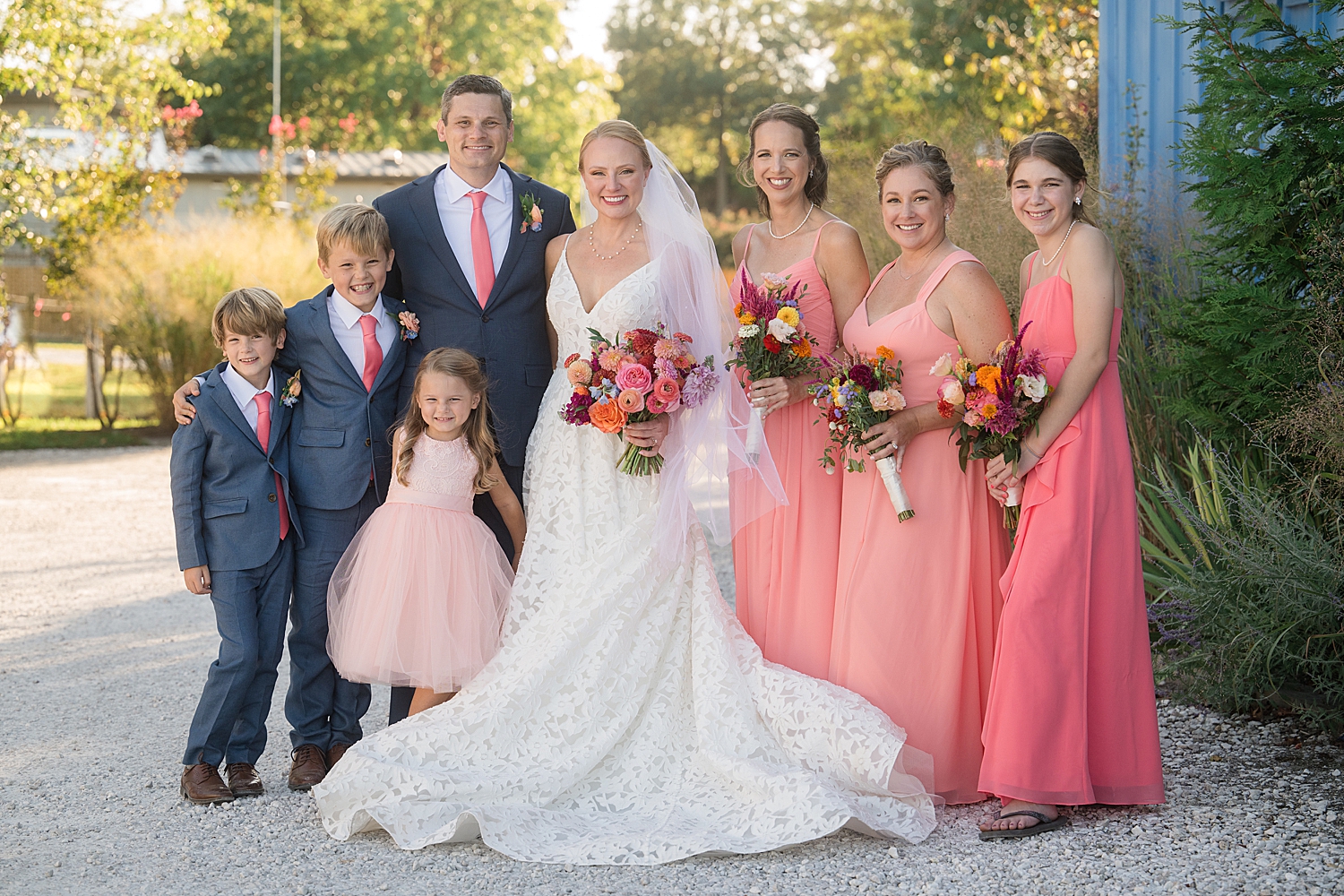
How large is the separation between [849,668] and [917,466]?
0.77 metres

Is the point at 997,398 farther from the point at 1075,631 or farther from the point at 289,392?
the point at 289,392

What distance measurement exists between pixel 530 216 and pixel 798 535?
1686mm

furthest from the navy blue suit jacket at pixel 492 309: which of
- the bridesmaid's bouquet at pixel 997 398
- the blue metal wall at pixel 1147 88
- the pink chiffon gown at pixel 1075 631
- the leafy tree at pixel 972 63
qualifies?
the leafy tree at pixel 972 63

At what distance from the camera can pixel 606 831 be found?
3.88 m

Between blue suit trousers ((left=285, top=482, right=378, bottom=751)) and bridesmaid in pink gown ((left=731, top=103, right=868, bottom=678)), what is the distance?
1.52 meters

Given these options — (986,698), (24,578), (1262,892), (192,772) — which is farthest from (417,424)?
(24,578)

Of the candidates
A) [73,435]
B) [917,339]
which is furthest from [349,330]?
[73,435]

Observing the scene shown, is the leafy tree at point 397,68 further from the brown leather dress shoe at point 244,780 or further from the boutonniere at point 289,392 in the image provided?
the brown leather dress shoe at point 244,780

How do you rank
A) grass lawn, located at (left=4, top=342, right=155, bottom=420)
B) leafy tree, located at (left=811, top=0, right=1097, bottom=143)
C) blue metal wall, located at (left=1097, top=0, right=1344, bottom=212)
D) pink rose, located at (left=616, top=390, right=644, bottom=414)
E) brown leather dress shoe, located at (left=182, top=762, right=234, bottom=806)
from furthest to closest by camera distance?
grass lawn, located at (left=4, top=342, right=155, bottom=420), leafy tree, located at (left=811, top=0, right=1097, bottom=143), blue metal wall, located at (left=1097, top=0, right=1344, bottom=212), brown leather dress shoe, located at (left=182, top=762, right=234, bottom=806), pink rose, located at (left=616, top=390, right=644, bottom=414)

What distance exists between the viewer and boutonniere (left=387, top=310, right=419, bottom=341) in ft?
15.2

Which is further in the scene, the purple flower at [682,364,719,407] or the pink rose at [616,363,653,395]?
the purple flower at [682,364,719,407]

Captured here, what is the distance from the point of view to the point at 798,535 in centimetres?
450

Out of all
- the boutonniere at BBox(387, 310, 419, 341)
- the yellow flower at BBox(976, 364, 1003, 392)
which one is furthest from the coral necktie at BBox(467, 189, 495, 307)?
the yellow flower at BBox(976, 364, 1003, 392)

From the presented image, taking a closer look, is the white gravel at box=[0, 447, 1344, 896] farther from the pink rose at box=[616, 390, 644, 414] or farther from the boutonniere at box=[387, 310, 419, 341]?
the boutonniere at box=[387, 310, 419, 341]
